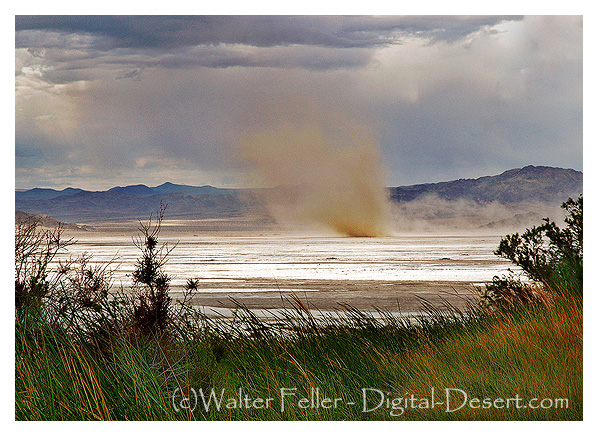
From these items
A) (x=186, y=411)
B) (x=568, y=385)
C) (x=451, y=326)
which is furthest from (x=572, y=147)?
(x=186, y=411)

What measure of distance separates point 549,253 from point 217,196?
15.3 ft

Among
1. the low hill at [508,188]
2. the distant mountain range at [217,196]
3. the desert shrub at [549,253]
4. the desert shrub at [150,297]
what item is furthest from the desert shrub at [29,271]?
the low hill at [508,188]

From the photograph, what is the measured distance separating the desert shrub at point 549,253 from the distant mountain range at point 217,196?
34cm

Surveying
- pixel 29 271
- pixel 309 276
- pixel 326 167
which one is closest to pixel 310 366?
pixel 29 271

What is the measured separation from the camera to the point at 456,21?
505cm

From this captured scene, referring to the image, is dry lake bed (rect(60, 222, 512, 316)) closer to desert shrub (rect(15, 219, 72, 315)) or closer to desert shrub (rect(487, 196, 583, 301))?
desert shrub (rect(487, 196, 583, 301))

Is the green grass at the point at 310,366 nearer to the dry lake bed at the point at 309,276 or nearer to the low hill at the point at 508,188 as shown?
the dry lake bed at the point at 309,276

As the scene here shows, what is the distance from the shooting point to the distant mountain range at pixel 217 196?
5.74 m

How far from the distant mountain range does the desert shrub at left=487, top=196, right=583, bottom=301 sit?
0.34 metres

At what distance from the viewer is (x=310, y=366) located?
390cm

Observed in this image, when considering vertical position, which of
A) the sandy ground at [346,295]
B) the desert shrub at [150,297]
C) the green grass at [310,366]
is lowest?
the sandy ground at [346,295]

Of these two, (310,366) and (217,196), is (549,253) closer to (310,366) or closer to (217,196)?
(310,366)
